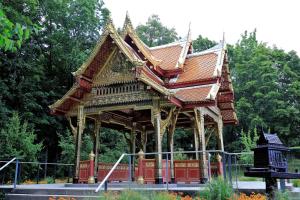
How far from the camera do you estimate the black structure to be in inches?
250

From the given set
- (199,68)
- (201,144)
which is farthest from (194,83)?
(201,144)

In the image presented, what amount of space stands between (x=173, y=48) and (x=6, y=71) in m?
16.9

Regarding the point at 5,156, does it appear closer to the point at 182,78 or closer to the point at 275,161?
the point at 182,78

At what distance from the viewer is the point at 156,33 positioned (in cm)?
4734

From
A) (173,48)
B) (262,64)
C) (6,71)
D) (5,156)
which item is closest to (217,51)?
(173,48)

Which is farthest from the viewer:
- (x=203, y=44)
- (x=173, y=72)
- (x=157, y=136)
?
(x=203, y=44)

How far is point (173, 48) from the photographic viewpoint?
18.1 metres

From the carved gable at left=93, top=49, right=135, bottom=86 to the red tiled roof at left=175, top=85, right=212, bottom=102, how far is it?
2254 millimetres

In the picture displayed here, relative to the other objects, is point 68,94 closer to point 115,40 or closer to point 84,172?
point 115,40

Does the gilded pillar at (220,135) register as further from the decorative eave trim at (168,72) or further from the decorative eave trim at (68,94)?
the decorative eave trim at (68,94)

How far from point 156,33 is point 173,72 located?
3263 centimetres

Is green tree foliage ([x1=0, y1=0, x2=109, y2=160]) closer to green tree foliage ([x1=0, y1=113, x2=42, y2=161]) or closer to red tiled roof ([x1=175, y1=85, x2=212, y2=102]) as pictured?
green tree foliage ([x1=0, y1=113, x2=42, y2=161])

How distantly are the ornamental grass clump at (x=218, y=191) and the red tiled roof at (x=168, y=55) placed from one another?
840 cm

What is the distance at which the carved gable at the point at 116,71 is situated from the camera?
13953 mm
